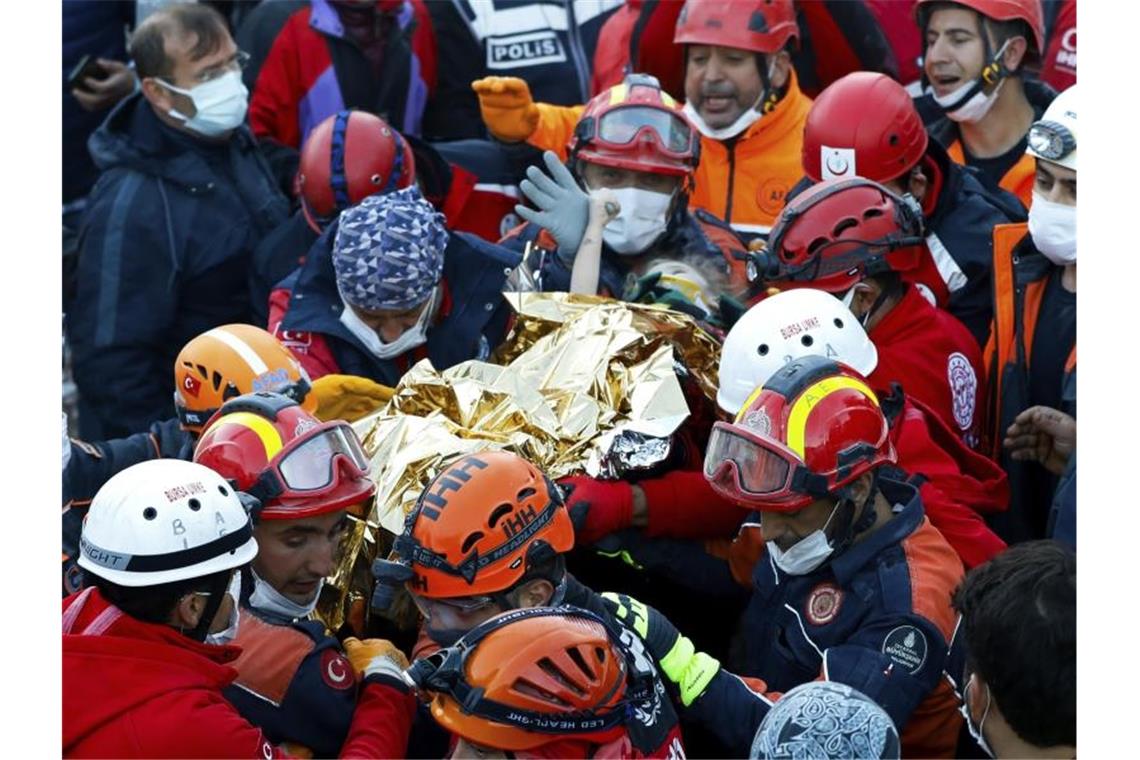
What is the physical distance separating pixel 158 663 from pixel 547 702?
40.4 inches

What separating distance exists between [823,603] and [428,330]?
211cm

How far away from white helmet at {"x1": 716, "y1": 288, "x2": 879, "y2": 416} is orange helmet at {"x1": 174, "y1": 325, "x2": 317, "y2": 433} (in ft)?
4.39

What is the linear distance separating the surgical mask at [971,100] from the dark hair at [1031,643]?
12.1 ft

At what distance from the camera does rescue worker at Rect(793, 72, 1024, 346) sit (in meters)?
6.87

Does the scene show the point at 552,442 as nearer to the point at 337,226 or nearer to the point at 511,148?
the point at 337,226

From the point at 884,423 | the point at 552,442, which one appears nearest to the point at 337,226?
the point at 552,442

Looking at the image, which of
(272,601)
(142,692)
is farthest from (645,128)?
(142,692)

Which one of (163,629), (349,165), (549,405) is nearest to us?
(163,629)

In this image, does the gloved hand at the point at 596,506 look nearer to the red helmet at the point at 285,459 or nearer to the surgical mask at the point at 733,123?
the red helmet at the point at 285,459

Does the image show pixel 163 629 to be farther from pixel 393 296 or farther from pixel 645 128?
pixel 645 128

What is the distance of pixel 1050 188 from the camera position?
616cm

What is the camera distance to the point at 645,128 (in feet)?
22.6

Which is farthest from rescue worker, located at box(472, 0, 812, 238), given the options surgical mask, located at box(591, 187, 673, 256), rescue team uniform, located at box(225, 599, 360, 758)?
rescue team uniform, located at box(225, 599, 360, 758)

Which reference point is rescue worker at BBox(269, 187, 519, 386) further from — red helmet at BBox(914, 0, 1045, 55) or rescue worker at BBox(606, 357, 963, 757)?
red helmet at BBox(914, 0, 1045, 55)
